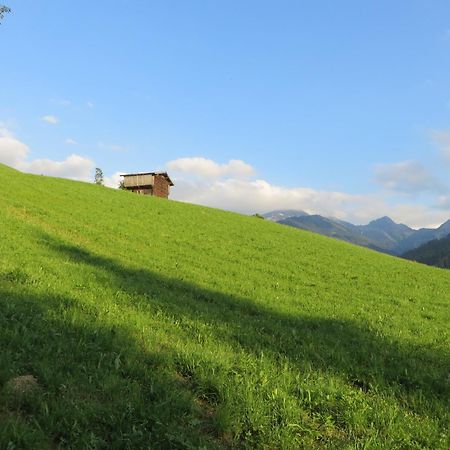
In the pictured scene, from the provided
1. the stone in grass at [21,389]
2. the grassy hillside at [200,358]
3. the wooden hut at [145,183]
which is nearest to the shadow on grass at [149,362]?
the grassy hillside at [200,358]

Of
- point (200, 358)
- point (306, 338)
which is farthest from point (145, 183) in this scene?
point (200, 358)

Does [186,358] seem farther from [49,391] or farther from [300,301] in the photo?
[300,301]

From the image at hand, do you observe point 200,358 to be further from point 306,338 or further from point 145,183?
point 145,183

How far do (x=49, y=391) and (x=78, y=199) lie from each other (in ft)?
124

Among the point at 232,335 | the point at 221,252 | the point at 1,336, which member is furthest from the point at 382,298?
the point at 1,336

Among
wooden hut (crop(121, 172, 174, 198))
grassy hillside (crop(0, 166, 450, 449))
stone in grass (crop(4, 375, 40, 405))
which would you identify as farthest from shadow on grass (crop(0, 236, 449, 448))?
wooden hut (crop(121, 172, 174, 198))

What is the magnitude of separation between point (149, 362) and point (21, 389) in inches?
92.9

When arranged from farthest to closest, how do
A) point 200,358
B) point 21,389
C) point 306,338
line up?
point 306,338
point 200,358
point 21,389

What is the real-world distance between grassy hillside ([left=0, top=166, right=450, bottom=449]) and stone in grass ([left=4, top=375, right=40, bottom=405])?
0.03 metres

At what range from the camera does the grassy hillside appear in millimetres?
6133

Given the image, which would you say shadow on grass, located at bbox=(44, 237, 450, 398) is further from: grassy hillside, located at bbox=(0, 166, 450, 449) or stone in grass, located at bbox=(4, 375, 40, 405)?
stone in grass, located at bbox=(4, 375, 40, 405)

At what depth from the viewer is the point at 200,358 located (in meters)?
8.45

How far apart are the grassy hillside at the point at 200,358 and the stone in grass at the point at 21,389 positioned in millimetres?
28

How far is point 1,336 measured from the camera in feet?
25.9
